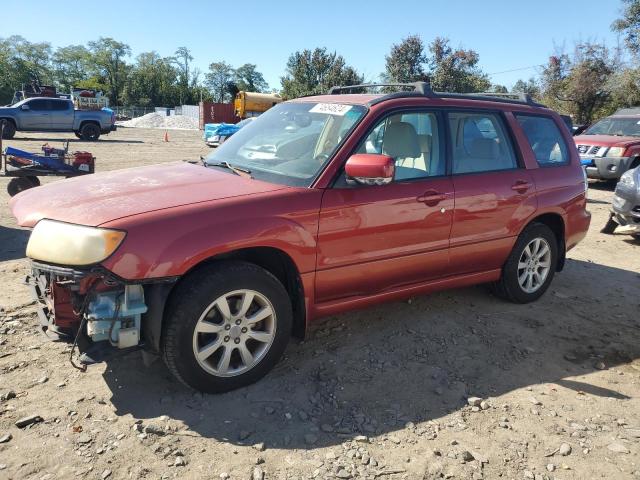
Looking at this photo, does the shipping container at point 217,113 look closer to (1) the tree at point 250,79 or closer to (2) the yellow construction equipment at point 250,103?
(2) the yellow construction equipment at point 250,103

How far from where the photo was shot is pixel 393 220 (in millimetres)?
3611

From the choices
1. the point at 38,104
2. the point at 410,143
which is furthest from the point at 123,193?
the point at 38,104

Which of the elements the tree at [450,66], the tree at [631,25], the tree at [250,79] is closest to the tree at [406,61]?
the tree at [450,66]

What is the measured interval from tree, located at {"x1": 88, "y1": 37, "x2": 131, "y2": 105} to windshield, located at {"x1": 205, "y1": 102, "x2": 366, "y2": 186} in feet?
292

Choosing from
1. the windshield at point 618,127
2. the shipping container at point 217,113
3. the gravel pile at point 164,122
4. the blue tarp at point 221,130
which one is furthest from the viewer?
the gravel pile at point 164,122

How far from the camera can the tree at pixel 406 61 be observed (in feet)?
134

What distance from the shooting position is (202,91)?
82.9m

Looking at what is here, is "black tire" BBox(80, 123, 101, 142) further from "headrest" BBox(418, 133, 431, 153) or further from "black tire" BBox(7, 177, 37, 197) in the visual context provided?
"headrest" BBox(418, 133, 431, 153)

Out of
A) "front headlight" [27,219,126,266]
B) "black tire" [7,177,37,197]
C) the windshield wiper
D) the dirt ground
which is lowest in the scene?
the dirt ground

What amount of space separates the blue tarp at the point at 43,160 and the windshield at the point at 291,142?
666 centimetres

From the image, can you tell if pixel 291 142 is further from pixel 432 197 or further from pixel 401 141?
pixel 432 197

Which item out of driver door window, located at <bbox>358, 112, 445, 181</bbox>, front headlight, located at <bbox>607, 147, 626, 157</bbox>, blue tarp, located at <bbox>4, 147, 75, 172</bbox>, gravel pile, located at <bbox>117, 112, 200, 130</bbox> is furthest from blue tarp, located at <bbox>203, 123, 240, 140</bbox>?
gravel pile, located at <bbox>117, 112, 200, 130</bbox>

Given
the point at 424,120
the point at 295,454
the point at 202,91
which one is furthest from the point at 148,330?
the point at 202,91

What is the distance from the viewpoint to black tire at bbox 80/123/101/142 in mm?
23203
